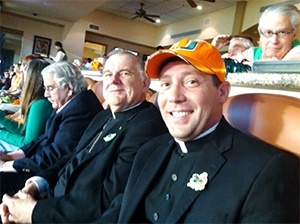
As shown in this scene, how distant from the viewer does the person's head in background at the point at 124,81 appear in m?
1.54

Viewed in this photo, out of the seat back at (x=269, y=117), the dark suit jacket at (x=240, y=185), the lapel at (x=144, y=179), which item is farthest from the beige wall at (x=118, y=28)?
the dark suit jacket at (x=240, y=185)

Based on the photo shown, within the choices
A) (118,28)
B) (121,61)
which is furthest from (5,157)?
(118,28)

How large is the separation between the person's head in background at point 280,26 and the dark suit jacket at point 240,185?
922 mm

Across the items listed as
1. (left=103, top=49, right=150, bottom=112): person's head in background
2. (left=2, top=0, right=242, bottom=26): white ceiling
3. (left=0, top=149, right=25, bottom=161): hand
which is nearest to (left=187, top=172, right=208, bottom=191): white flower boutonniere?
(left=103, top=49, right=150, bottom=112): person's head in background

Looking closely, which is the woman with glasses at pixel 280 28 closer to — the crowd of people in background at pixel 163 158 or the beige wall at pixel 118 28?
the crowd of people in background at pixel 163 158

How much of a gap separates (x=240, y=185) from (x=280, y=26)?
115cm

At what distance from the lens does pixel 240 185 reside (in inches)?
30.8

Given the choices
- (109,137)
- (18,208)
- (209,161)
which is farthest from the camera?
(109,137)

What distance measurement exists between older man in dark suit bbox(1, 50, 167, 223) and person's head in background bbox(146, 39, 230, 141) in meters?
0.36

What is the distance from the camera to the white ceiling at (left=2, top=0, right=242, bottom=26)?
9156 millimetres

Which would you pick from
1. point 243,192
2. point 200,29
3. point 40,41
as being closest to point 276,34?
point 243,192

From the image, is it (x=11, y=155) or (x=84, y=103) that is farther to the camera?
(x=11, y=155)

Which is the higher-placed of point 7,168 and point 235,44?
point 235,44

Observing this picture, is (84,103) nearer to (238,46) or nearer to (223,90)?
(223,90)
